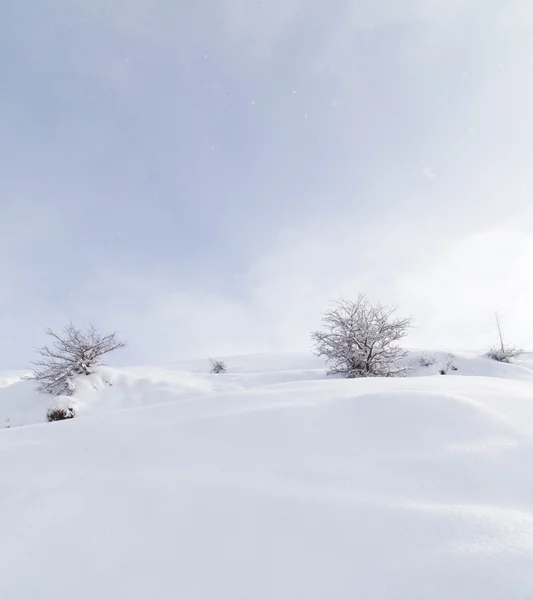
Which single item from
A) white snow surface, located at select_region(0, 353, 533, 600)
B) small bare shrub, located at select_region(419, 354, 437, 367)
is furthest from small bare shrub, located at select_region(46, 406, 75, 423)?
small bare shrub, located at select_region(419, 354, 437, 367)

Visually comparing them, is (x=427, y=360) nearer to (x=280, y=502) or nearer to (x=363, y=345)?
(x=363, y=345)

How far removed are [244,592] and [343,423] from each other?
4.66 ft

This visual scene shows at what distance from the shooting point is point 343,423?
2508 mm

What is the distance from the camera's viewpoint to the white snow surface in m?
1.29

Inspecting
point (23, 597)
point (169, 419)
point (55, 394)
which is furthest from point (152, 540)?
point (55, 394)

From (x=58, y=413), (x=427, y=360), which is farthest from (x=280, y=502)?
(x=427, y=360)

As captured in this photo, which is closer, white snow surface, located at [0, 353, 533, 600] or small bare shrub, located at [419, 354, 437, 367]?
white snow surface, located at [0, 353, 533, 600]

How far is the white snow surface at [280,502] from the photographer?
4.23 feet

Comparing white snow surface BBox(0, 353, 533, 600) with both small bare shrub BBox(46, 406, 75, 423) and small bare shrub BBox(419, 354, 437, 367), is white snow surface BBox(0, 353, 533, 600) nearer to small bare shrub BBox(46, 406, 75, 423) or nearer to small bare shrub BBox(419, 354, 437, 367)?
small bare shrub BBox(46, 406, 75, 423)

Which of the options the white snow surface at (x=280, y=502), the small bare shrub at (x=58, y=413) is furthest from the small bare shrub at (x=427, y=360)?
the small bare shrub at (x=58, y=413)

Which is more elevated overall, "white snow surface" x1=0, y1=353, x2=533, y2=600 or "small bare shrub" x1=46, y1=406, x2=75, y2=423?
"white snow surface" x1=0, y1=353, x2=533, y2=600

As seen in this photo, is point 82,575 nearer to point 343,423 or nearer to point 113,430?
point 113,430

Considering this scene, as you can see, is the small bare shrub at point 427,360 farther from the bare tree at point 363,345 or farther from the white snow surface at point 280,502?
the white snow surface at point 280,502

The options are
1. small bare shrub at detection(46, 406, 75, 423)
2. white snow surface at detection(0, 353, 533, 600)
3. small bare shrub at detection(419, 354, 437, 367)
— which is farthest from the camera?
small bare shrub at detection(419, 354, 437, 367)
